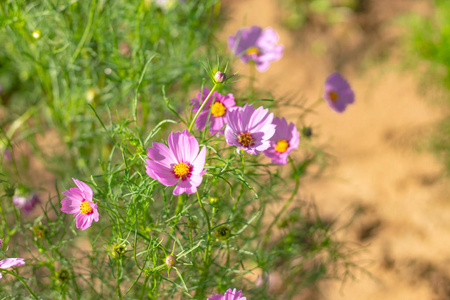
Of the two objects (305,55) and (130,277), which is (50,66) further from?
(305,55)

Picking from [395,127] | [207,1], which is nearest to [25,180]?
[207,1]

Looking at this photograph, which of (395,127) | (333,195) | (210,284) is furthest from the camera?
(395,127)

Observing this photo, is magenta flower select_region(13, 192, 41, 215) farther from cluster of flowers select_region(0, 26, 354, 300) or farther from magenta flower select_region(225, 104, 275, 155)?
magenta flower select_region(225, 104, 275, 155)

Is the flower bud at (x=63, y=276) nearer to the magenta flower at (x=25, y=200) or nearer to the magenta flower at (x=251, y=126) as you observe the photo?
the magenta flower at (x=25, y=200)

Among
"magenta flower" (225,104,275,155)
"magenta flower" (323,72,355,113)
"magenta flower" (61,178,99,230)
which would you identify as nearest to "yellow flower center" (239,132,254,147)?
"magenta flower" (225,104,275,155)

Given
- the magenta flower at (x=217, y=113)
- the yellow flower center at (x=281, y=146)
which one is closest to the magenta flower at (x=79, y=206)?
the magenta flower at (x=217, y=113)
